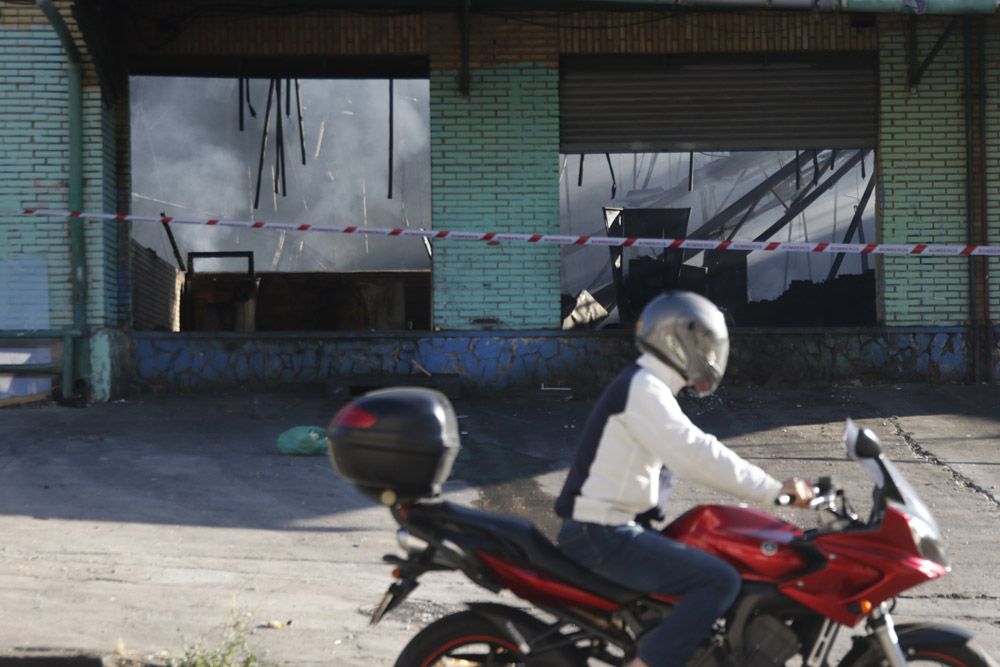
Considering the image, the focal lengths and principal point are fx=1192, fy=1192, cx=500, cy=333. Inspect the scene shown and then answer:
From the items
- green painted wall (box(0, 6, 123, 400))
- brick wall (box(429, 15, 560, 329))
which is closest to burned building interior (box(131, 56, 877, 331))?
brick wall (box(429, 15, 560, 329))

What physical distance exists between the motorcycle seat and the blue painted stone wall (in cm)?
819

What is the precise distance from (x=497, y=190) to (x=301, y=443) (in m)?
4.01

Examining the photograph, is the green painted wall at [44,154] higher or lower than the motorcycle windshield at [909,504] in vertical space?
higher

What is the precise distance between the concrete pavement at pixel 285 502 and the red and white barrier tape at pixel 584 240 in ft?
4.53

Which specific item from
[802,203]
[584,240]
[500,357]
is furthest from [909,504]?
[802,203]

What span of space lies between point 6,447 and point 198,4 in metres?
5.14

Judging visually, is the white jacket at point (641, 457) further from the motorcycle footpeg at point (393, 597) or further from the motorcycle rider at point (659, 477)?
the motorcycle footpeg at point (393, 597)

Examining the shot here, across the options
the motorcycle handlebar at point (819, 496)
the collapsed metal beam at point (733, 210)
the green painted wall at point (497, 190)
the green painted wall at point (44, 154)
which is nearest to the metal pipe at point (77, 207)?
the green painted wall at point (44, 154)

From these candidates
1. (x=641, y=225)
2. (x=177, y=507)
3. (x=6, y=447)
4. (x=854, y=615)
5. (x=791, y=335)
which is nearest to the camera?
(x=854, y=615)

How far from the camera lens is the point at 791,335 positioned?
1205cm

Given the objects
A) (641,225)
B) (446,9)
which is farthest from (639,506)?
(641,225)

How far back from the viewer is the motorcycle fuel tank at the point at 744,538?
3453mm

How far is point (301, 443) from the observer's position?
30.8 feet

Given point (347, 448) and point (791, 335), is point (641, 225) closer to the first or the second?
point (791, 335)
